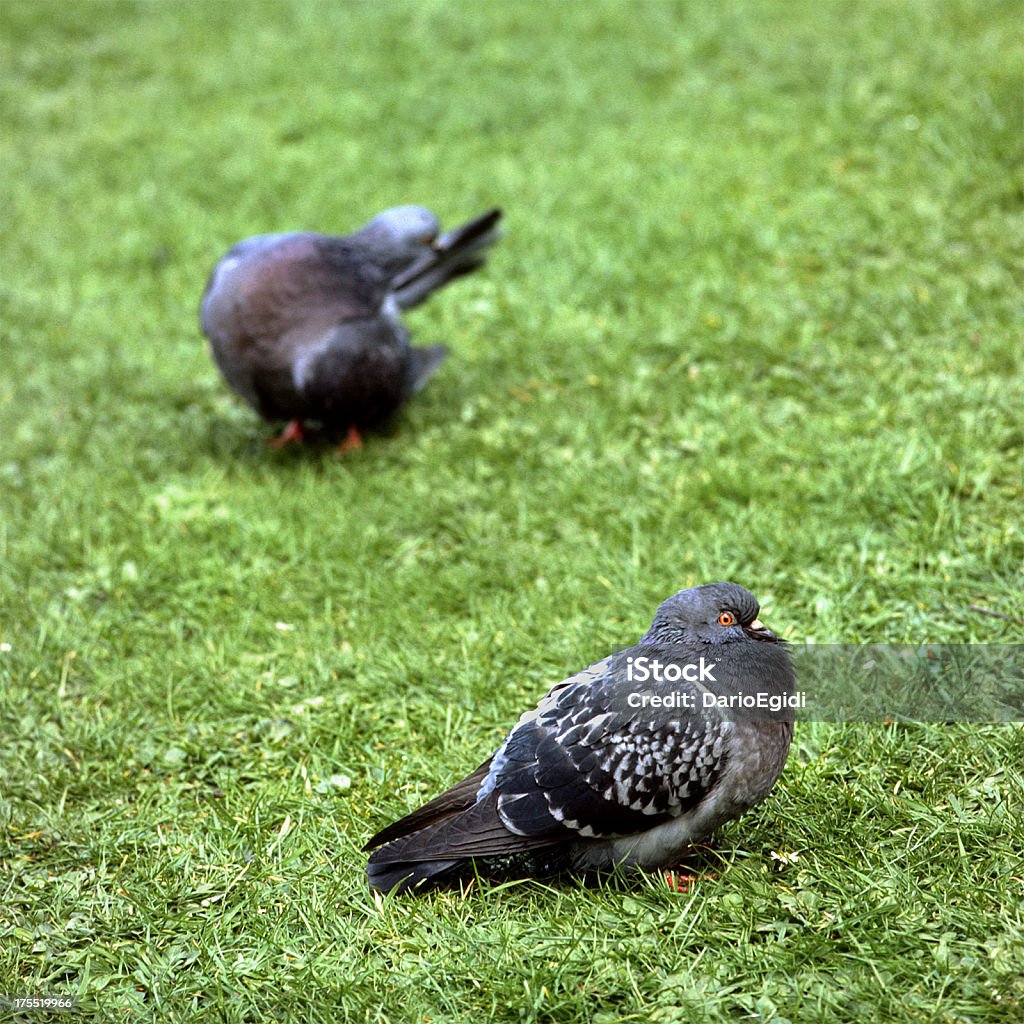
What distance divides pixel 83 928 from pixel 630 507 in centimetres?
266

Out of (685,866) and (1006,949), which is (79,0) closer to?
(685,866)

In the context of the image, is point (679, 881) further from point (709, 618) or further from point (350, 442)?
point (350, 442)

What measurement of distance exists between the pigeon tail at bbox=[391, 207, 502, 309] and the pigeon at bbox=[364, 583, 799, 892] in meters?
3.41

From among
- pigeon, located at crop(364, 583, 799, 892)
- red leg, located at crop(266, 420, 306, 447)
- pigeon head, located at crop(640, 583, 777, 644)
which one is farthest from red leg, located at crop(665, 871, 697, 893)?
red leg, located at crop(266, 420, 306, 447)

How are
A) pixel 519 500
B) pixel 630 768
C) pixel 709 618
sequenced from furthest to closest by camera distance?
1. pixel 519 500
2. pixel 709 618
3. pixel 630 768

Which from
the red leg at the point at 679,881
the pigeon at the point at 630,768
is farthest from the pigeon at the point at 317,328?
the red leg at the point at 679,881

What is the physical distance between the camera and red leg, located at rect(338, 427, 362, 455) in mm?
5883

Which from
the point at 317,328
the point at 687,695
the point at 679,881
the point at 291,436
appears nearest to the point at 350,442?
the point at 291,436

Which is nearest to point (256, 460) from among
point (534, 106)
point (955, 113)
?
point (534, 106)

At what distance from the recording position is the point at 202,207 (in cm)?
838

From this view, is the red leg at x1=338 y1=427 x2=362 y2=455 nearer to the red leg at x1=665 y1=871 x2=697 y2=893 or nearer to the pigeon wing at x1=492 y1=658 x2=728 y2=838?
the pigeon wing at x1=492 y1=658 x2=728 y2=838

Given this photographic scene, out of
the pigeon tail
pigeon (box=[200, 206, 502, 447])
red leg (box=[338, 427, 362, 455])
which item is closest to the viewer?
pigeon (box=[200, 206, 502, 447])

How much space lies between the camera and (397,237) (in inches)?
240

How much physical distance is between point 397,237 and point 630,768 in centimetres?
382
